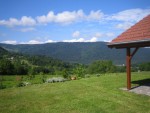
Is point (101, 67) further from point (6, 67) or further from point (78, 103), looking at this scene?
point (78, 103)

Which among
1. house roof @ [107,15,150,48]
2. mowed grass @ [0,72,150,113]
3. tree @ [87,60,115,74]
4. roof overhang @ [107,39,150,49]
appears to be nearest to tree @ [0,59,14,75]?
tree @ [87,60,115,74]

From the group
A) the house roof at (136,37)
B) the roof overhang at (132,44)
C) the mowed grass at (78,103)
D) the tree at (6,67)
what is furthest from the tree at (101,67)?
the mowed grass at (78,103)

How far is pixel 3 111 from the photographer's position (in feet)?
33.6

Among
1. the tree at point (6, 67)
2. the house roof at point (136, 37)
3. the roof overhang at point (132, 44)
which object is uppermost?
the house roof at point (136, 37)

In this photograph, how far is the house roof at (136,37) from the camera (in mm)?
12798

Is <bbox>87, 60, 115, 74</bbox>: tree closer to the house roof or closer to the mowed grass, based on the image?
the house roof

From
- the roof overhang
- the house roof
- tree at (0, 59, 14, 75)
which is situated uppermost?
the house roof

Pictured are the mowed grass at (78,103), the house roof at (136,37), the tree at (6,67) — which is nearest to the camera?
the mowed grass at (78,103)

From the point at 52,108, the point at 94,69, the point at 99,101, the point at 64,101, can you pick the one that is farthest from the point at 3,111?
the point at 94,69

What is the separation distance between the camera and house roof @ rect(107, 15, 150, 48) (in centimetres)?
1280

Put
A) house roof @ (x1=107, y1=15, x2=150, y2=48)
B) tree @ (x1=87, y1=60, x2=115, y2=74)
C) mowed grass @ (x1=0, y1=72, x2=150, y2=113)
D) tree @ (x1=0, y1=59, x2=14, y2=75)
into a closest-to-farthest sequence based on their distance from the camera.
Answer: mowed grass @ (x1=0, y1=72, x2=150, y2=113) → house roof @ (x1=107, y1=15, x2=150, y2=48) → tree @ (x1=0, y1=59, x2=14, y2=75) → tree @ (x1=87, y1=60, x2=115, y2=74)

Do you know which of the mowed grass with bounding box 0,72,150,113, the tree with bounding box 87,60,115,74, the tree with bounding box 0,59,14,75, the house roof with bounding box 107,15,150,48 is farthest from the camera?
the tree with bounding box 87,60,115,74

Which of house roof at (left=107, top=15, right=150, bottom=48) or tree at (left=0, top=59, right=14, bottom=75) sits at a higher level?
house roof at (left=107, top=15, right=150, bottom=48)

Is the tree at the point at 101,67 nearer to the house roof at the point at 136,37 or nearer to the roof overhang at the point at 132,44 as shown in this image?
the house roof at the point at 136,37
